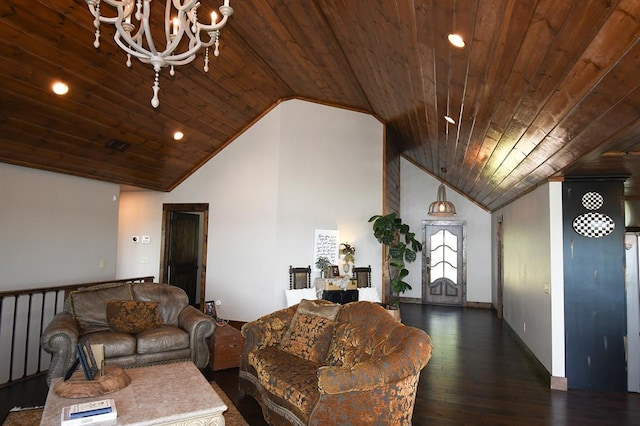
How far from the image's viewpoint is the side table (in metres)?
4.70

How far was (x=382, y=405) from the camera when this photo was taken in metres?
2.68

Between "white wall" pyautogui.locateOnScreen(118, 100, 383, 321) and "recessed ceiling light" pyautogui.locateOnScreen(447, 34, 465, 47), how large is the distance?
4320 millimetres

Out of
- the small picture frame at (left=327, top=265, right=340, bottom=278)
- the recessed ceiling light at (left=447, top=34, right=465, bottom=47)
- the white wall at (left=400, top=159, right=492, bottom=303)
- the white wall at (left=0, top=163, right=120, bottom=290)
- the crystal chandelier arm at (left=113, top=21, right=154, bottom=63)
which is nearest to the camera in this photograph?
the crystal chandelier arm at (left=113, top=21, right=154, bottom=63)

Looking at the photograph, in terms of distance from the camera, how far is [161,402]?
2643mm

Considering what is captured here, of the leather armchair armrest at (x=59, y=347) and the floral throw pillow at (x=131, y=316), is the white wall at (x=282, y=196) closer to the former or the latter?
the floral throw pillow at (x=131, y=316)

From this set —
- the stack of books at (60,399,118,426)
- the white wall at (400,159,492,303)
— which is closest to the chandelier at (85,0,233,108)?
the stack of books at (60,399,118,426)

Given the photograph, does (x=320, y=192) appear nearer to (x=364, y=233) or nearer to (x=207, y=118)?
(x=364, y=233)

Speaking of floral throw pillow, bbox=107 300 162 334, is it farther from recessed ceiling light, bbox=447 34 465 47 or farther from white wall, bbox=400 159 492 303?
white wall, bbox=400 159 492 303

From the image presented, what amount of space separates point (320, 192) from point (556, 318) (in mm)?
3872

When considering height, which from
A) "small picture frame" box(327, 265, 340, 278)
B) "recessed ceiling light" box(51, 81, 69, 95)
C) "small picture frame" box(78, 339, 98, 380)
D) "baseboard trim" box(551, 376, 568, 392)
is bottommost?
"baseboard trim" box(551, 376, 568, 392)

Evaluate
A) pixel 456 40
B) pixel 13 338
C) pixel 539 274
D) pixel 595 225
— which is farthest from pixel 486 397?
pixel 13 338

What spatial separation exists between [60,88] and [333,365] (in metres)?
3.92

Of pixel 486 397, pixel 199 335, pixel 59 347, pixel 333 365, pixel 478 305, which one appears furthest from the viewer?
pixel 478 305

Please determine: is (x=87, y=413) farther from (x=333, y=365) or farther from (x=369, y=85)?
(x=369, y=85)
